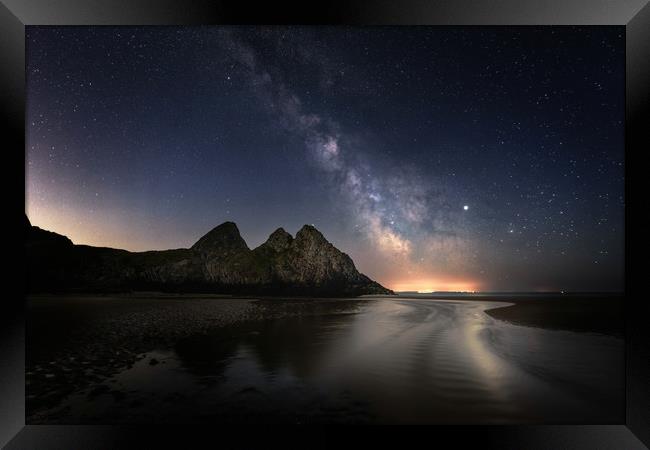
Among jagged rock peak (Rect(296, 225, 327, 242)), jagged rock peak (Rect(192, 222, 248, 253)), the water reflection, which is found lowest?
the water reflection

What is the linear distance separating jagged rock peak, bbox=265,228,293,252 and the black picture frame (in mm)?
11907

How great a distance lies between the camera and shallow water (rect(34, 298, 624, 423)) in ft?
14.0

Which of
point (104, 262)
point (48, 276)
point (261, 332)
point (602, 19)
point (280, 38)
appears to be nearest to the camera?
point (602, 19)

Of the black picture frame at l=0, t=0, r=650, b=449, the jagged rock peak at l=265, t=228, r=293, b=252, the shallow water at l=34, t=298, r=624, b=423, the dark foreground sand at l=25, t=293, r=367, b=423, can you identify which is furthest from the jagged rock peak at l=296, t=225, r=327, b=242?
the black picture frame at l=0, t=0, r=650, b=449

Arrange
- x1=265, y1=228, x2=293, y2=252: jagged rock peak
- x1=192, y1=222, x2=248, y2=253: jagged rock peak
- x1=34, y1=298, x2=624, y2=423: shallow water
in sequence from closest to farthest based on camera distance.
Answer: x1=34, y1=298, x2=624, y2=423: shallow water, x1=192, y1=222, x2=248, y2=253: jagged rock peak, x1=265, y1=228, x2=293, y2=252: jagged rock peak

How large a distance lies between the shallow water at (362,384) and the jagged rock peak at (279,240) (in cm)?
873

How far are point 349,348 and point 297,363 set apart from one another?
175 centimetres

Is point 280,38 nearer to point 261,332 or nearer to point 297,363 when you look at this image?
point 297,363

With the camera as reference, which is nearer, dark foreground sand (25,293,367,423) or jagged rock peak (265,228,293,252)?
dark foreground sand (25,293,367,423)

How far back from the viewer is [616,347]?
8078 millimetres

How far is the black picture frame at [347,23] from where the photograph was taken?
149 inches

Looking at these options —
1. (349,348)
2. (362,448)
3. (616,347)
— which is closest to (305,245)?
(349,348)

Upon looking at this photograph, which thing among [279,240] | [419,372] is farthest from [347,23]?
[279,240]

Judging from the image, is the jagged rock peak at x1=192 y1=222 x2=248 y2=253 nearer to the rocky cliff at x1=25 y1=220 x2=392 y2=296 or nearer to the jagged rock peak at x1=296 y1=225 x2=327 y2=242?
the rocky cliff at x1=25 y1=220 x2=392 y2=296
